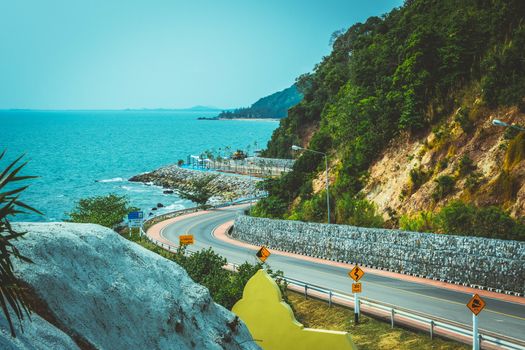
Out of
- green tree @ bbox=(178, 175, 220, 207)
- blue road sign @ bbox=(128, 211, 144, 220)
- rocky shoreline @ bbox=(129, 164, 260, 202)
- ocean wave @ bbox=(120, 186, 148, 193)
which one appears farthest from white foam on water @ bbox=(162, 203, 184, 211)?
blue road sign @ bbox=(128, 211, 144, 220)

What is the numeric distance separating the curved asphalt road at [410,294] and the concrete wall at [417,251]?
138 centimetres

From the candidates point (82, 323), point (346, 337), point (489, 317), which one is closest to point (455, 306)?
point (489, 317)

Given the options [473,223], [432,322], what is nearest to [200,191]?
[473,223]

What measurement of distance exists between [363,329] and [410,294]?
22.0ft

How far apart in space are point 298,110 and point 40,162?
9696 centimetres

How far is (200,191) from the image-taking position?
7762 centimetres

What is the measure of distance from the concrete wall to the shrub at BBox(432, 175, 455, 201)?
625 cm

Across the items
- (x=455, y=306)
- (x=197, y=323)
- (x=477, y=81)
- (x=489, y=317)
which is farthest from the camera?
(x=477, y=81)

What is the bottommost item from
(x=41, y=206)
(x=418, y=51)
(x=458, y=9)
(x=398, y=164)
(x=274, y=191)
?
(x=41, y=206)

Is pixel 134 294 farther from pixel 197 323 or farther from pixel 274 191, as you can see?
pixel 274 191

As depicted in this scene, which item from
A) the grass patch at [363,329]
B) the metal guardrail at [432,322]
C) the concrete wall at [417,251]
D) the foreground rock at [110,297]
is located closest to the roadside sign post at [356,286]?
the grass patch at [363,329]

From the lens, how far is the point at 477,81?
4172cm

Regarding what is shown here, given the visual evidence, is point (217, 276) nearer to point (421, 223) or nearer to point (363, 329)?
point (363, 329)

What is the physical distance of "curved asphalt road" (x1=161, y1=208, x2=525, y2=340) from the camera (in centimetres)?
2254
